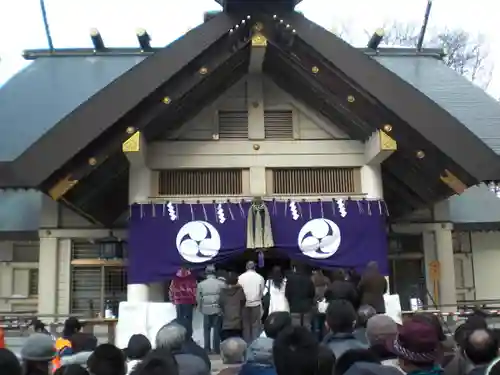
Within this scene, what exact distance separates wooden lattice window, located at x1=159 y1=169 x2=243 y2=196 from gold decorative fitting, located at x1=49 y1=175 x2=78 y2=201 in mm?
1725

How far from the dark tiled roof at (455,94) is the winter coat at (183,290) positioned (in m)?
6.68

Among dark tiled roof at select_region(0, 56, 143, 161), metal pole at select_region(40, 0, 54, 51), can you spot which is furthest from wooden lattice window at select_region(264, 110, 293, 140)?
metal pole at select_region(40, 0, 54, 51)

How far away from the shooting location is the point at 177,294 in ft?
35.2

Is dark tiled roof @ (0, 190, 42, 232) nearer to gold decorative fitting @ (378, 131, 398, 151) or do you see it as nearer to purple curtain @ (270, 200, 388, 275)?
purple curtain @ (270, 200, 388, 275)

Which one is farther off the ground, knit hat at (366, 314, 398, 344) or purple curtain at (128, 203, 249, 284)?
purple curtain at (128, 203, 249, 284)

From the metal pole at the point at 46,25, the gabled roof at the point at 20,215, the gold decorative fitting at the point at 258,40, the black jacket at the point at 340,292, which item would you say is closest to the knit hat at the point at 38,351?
the black jacket at the point at 340,292

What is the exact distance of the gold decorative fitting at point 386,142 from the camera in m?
11.2

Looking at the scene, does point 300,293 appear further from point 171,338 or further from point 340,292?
point 171,338

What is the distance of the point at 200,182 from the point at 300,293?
10.4 ft

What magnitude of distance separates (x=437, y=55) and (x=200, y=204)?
446 inches

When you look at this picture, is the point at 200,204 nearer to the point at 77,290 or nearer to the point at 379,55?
the point at 77,290

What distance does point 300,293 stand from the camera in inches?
398

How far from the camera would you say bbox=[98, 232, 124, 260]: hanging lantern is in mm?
14406

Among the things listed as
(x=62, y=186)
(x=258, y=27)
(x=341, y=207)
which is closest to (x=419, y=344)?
(x=341, y=207)
